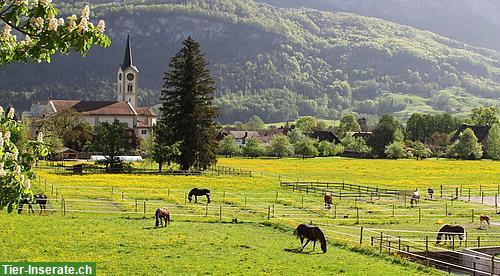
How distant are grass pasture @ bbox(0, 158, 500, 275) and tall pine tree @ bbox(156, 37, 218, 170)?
19.9m

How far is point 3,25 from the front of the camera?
9.00m

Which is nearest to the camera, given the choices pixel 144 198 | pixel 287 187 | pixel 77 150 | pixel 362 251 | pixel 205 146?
pixel 362 251

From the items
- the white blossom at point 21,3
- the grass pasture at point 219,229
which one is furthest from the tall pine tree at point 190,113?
the white blossom at point 21,3

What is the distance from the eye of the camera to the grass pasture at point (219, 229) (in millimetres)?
21219

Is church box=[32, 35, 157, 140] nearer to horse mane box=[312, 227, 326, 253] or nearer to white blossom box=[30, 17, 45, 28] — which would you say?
horse mane box=[312, 227, 326, 253]

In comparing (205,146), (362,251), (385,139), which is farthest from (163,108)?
(385,139)

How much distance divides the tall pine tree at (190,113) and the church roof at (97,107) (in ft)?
235

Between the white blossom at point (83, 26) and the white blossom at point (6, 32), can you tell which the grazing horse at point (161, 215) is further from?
the white blossom at point (83, 26)

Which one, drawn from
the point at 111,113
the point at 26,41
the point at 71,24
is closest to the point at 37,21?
the point at 71,24

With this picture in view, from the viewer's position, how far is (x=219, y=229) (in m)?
30.6

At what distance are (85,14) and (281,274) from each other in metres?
13.0

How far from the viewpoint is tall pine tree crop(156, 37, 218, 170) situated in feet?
250

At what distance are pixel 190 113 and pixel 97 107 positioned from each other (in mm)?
78324

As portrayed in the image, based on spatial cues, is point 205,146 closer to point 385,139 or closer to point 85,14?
point 85,14
